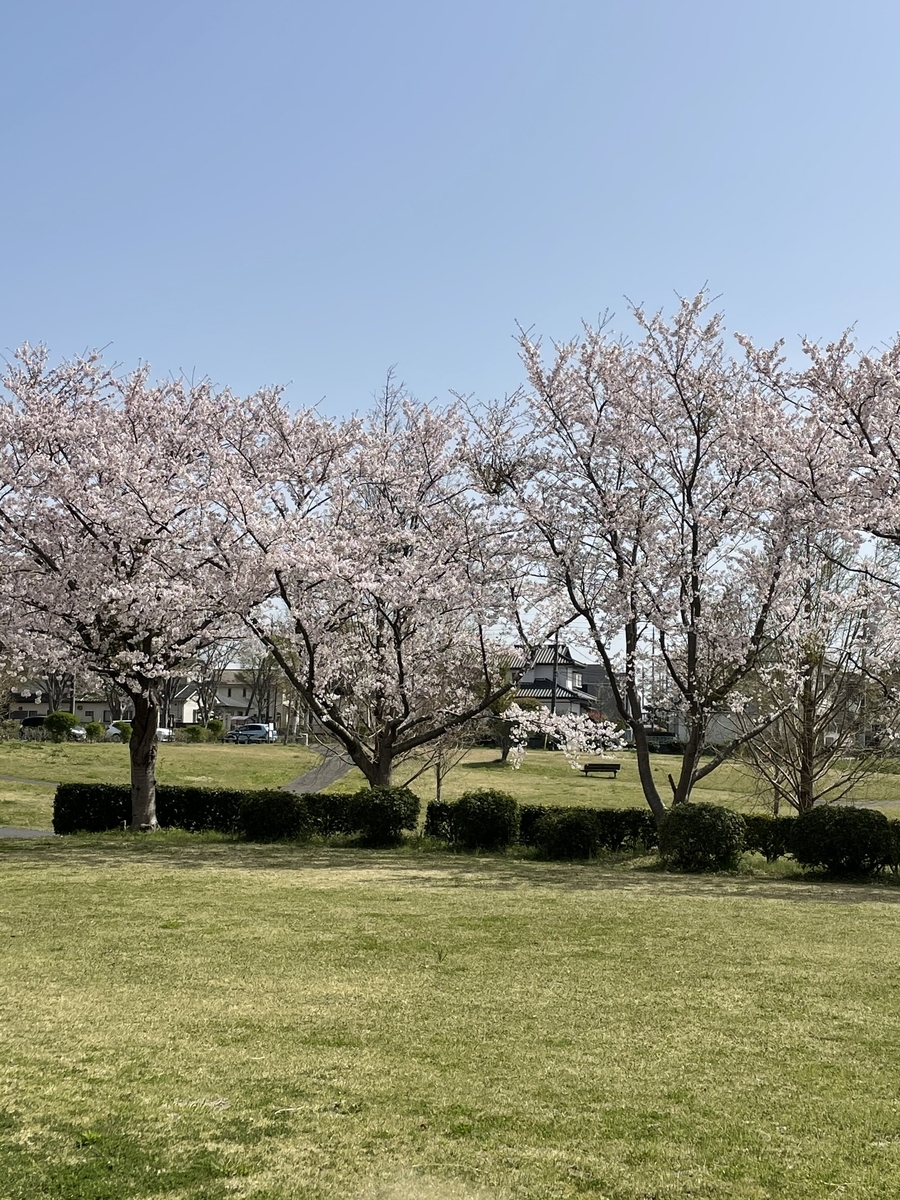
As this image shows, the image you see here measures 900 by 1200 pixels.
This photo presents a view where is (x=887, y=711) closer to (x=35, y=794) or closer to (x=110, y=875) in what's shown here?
(x=110, y=875)

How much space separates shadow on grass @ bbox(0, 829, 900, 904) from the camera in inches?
468

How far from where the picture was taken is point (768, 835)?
1473cm

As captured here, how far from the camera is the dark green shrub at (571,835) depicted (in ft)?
48.8

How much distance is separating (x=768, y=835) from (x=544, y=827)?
10.9 ft

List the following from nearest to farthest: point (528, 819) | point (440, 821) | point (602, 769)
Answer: point (528, 819), point (440, 821), point (602, 769)

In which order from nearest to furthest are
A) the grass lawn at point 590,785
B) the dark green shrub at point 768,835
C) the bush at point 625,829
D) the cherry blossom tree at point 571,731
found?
the dark green shrub at point 768,835
the bush at point 625,829
the cherry blossom tree at point 571,731
the grass lawn at point 590,785

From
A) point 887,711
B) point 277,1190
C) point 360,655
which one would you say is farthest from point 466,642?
point 277,1190

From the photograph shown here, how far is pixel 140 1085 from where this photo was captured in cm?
474

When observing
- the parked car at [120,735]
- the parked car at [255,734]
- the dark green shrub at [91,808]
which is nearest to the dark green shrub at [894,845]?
the dark green shrub at [91,808]

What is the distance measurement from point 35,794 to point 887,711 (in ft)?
65.6

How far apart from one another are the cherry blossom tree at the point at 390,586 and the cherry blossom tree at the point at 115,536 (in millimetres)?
1011

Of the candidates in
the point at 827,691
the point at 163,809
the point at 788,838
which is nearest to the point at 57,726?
the point at 163,809

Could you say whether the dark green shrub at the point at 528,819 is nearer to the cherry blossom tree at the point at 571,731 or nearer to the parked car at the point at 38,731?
the cherry blossom tree at the point at 571,731

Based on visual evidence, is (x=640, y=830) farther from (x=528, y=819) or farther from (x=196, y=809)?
(x=196, y=809)
